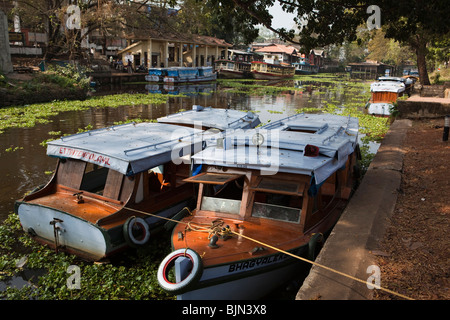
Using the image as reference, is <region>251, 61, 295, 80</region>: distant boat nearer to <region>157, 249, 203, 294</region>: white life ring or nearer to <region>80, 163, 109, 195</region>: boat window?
<region>80, 163, 109, 195</region>: boat window

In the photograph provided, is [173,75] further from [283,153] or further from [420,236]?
[420,236]

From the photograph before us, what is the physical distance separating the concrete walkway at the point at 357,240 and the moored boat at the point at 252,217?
417mm

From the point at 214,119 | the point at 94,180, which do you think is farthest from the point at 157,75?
the point at 94,180

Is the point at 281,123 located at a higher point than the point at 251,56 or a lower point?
lower

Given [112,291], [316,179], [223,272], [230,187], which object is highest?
[316,179]

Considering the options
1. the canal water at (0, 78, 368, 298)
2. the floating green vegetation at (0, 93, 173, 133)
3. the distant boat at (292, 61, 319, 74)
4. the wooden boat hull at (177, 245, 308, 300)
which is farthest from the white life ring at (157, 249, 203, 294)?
the distant boat at (292, 61, 319, 74)

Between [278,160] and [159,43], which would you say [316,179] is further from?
[159,43]

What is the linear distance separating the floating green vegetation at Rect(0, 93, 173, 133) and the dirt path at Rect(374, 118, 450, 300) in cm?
1740

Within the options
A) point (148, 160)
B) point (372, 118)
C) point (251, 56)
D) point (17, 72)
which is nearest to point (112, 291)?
point (148, 160)

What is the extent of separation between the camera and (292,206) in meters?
7.28

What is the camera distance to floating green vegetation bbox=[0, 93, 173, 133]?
19719 millimetres

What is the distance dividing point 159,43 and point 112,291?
53.1 metres

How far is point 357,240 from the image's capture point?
620 centimetres

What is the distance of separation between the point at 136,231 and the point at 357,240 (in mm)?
4036
